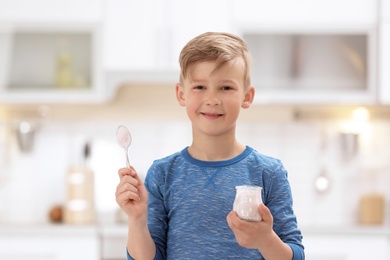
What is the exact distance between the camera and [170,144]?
12.1 feet

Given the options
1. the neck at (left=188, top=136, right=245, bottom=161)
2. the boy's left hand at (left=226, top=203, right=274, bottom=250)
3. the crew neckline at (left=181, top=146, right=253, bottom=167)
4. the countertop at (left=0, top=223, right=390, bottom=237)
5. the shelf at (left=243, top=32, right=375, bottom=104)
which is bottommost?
the countertop at (left=0, top=223, right=390, bottom=237)

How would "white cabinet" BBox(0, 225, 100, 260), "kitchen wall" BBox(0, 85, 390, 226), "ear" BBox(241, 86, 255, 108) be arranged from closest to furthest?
"ear" BBox(241, 86, 255, 108), "white cabinet" BBox(0, 225, 100, 260), "kitchen wall" BBox(0, 85, 390, 226)

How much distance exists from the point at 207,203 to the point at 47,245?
214 centimetres

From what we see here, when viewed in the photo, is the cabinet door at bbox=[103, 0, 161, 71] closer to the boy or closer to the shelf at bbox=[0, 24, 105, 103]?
the shelf at bbox=[0, 24, 105, 103]

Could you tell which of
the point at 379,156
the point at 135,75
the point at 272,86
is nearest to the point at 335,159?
the point at 379,156

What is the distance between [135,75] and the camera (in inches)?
136

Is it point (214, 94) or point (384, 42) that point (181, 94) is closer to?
point (214, 94)

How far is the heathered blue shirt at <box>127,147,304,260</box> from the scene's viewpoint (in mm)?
1252

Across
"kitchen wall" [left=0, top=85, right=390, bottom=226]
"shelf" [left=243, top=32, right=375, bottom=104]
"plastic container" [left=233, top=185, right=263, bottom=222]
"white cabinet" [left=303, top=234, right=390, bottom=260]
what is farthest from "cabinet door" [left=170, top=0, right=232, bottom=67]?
"plastic container" [left=233, top=185, right=263, bottom=222]

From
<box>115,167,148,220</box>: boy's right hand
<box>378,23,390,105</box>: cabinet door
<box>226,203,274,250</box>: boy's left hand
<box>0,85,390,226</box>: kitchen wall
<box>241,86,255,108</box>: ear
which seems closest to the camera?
<box>226,203,274,250</box>: boy's left hand

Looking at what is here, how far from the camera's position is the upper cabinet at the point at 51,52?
3.47m

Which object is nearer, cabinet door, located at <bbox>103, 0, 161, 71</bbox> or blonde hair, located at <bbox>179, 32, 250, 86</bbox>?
blonde hair, located at <bbox>179, 32, 250, 86</bbox>

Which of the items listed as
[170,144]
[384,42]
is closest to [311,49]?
[384,42]

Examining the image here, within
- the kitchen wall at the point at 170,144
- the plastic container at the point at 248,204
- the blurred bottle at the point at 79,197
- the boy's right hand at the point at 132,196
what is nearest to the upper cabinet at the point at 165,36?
the kitchen wall at the point at 170,144
